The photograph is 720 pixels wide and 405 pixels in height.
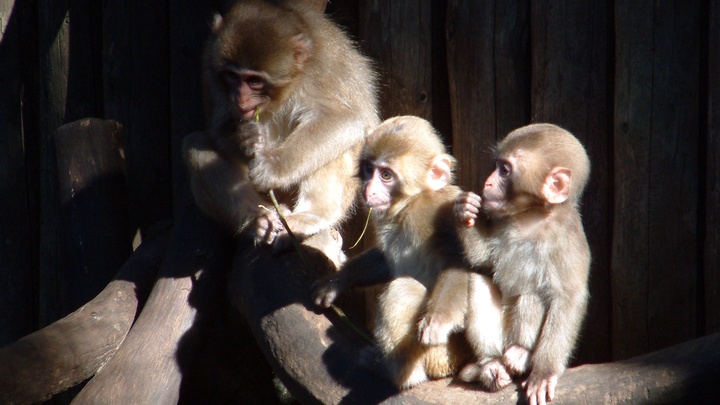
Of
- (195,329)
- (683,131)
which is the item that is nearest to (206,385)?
(195,329)

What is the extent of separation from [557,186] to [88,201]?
12.4 ft

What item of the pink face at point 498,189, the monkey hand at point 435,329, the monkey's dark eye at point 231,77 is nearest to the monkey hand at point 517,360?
the monkey hand at point 435,329

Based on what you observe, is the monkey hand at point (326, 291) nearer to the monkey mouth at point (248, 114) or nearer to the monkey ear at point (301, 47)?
the monkey mouth at point (248, 114)

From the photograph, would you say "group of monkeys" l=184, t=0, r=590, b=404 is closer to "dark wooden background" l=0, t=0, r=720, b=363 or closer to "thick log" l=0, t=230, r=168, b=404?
"dark wooden background" l=0, t=0, r=720, b=363

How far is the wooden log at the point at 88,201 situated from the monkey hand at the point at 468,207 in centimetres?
323

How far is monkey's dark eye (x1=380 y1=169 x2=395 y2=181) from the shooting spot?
4.88m

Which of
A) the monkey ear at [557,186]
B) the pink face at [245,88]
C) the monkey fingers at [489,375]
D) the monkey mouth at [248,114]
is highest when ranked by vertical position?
the pink face at [245,88]

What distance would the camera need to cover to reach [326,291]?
5059 mm

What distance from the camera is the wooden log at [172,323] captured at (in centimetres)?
507

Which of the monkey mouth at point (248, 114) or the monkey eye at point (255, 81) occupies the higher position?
the monkey eye at point (255, 81)

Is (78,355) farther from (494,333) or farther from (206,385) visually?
(494,333)

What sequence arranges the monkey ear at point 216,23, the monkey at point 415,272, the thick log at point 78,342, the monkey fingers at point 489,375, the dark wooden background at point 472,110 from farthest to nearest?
the monkey ear at point 216,23, the thick log at point 78,342, the dark wooden background at point 472,110, the monkey at point 415,272, the monkey fingers at point 489,375

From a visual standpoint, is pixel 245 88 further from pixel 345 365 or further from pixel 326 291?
pixel 345 365

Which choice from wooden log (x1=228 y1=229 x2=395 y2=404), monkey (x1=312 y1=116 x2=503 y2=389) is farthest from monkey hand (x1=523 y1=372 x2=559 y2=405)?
wooden log (x1=228 y1=229 x2=395 y2=404)
